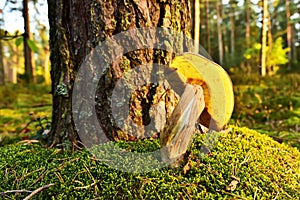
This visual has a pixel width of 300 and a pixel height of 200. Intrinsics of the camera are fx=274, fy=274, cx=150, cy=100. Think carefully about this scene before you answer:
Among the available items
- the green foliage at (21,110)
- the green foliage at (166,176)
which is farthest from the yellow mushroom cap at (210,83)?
the green foliage at (21,110)

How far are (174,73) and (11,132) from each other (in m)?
2.62

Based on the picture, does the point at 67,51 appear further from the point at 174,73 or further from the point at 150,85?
the point at 174,73

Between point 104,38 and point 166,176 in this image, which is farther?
point 104,38

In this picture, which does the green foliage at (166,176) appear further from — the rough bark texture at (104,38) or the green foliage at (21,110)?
the green foliage at (21,110)

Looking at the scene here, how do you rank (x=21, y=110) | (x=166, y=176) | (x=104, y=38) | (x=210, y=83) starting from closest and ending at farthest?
1. (x=166, y=176)
2. (x=210, y=83)
3. (x=104, y=38)
4. (x=21, y=110)

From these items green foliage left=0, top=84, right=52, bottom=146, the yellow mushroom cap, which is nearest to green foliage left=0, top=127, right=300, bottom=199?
the yellow mushroom cap

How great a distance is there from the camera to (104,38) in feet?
4.68

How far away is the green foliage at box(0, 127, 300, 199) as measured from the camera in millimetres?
1086

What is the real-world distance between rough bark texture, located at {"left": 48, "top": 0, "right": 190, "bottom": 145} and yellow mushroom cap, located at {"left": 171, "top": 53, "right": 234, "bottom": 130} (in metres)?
0.19

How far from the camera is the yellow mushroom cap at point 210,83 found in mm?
1243

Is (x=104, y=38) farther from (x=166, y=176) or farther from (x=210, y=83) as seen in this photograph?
(x=166, y=176)

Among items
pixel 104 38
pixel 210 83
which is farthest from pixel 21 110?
pixel 210 83

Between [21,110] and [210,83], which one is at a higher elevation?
[210,83]

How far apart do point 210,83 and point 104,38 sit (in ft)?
1.94
